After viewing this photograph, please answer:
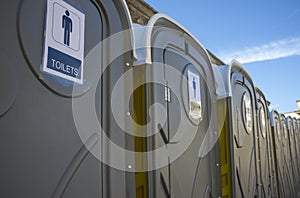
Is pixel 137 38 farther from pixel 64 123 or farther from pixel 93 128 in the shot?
pixel 64 123

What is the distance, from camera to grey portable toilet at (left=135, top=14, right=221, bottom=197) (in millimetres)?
1692

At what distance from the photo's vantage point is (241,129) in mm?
3160

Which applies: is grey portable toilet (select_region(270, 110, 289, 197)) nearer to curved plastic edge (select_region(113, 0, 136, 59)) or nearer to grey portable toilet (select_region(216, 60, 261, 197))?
grey portable toilet (select_region(216, 60, 261, 197))

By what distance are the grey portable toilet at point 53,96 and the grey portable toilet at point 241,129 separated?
161cm

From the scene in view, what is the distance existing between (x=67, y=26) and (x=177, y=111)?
3.18ft

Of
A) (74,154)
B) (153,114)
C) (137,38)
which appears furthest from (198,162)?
(74,154)

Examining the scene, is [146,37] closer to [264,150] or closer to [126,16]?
[126,16]

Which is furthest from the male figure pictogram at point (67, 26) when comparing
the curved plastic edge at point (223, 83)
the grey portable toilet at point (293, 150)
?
the grey portable toilet at point (293, 150)

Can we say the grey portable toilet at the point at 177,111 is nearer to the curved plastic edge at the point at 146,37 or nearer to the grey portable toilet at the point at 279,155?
the curved plastic edge at the point at 146,37

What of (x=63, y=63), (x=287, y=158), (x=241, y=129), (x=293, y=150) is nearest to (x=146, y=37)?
(x=63, y=63)

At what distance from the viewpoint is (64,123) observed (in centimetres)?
115

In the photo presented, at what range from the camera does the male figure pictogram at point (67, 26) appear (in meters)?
1.19

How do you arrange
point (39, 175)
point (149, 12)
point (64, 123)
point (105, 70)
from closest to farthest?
point (39, 175) < point (64, 123) < point (105, 70) < point (149, 12)

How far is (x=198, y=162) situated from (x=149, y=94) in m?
0.77
